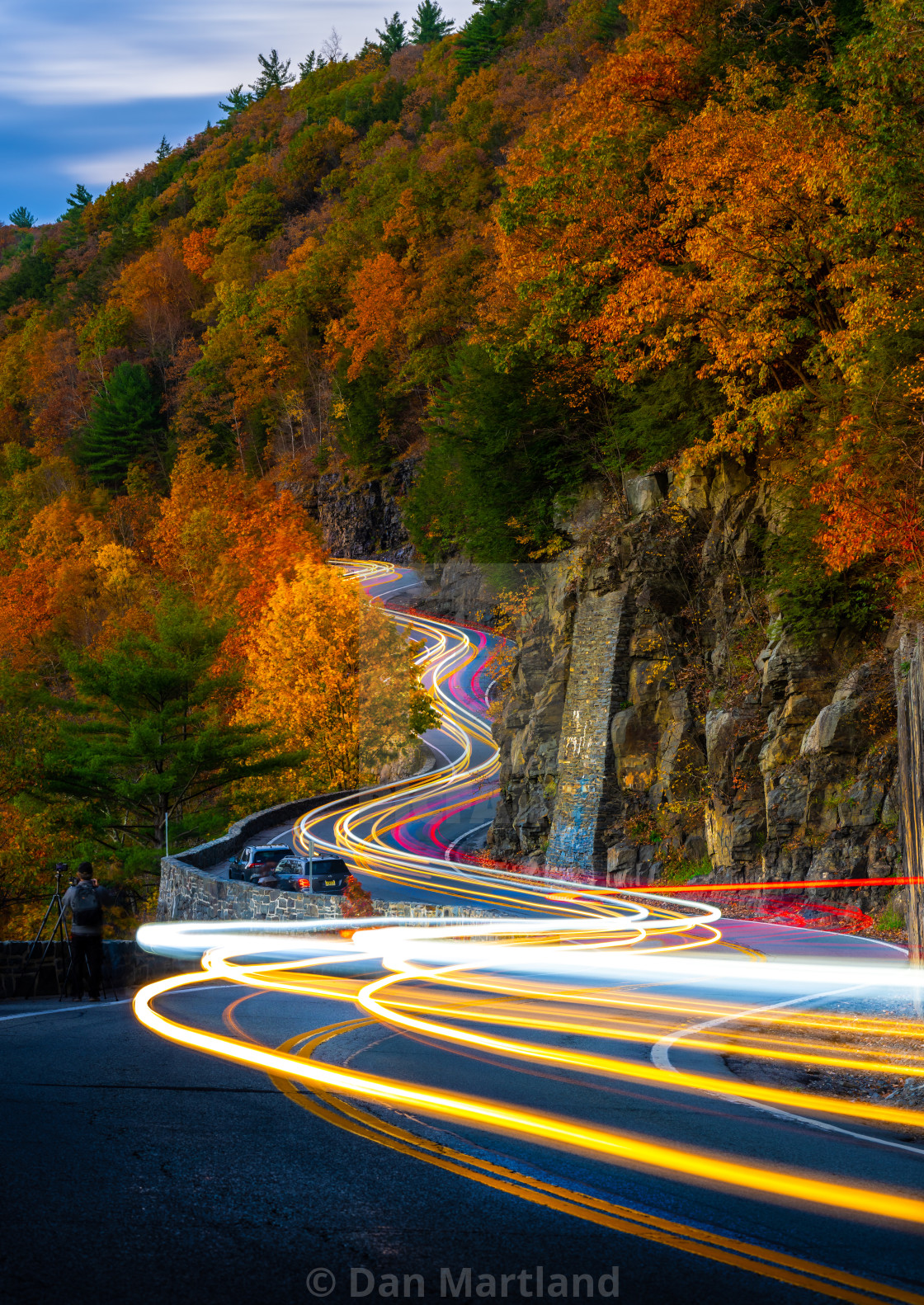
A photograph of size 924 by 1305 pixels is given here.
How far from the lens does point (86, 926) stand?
43.2 feet

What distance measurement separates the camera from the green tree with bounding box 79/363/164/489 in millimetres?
104875

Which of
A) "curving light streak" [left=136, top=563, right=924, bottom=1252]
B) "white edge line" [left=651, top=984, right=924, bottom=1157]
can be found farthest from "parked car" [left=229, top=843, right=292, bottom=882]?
"white edge line" [left=651, top=984, right=924, bottom=1157]

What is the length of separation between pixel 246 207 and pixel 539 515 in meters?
93.5

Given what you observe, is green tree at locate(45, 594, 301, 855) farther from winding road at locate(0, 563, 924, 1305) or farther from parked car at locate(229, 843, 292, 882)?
winding road at locate(0, 563, 924, 1305)

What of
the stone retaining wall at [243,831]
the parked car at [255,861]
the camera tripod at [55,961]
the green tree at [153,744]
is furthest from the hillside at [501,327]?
the camera tripod at [55,961]

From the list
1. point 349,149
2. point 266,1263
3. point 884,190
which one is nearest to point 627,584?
point 884,190

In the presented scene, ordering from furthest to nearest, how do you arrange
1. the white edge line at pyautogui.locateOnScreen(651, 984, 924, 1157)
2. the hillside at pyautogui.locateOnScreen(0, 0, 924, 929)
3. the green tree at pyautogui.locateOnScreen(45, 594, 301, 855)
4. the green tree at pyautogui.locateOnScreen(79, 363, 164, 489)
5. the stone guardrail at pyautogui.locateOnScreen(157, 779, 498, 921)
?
the green tree at pyautogui.locateOnScreen(79, 363, 164, 489) → the green tree at pyautogui.locateOnScreen(45, 594, 301, 855) → the hillside at pyautogui.locateOnScreen(0, 0, 924, 929) → the stone guardrail at pyautogui.locateOnScreen(157, 779, 498, 921) → the white edge line at pyautogui.locateOnScreen(651, 984, 924, 1157)

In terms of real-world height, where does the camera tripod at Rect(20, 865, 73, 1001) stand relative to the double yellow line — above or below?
below

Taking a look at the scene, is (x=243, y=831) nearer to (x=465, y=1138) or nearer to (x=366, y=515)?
(x=465, y=1138)

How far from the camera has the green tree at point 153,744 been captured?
1629 inches

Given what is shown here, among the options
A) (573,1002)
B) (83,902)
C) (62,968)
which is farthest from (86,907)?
(573,1002)

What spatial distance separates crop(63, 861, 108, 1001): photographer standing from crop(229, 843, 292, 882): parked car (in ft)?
42.7

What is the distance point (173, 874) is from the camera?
24828 mm

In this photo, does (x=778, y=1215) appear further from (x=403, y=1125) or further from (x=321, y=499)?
(x=321, y=499)
